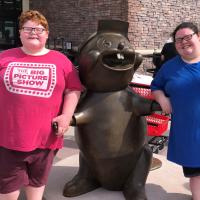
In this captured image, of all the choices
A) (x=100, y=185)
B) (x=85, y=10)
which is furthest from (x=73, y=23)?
(x=100, y=185)

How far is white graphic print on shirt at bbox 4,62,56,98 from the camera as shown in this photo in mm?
2082

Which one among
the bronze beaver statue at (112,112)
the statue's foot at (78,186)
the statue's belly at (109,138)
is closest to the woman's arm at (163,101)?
the bronze beaver statue at (112,112)

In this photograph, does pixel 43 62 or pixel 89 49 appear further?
pixel 89 49

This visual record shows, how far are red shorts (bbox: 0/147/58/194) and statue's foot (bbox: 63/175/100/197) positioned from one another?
21.2 inches

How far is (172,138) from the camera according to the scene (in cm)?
236

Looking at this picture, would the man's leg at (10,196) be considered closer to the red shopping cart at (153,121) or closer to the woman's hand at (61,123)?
the woman's hand at (61,123)

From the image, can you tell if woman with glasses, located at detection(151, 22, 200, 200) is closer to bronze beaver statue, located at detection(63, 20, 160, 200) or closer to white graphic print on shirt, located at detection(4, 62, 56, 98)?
bronze beaver statue, located at detection(63, 20, 160, 200)

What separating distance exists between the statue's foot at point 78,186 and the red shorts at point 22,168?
0.54 metres

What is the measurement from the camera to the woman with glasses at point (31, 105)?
2076 mm

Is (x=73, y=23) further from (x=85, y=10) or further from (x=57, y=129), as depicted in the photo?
(x=57, y=129)

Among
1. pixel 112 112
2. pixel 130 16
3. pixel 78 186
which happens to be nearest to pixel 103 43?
pixel 112 112

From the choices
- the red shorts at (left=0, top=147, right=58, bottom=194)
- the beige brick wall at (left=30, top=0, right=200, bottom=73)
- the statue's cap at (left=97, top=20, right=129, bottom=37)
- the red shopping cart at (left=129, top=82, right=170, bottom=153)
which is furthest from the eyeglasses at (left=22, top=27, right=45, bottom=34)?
the beige brick wall at (left=30, top=0, right=200, bottom=73)

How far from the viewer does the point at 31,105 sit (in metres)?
2.07

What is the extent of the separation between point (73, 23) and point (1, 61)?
895 centimetres
